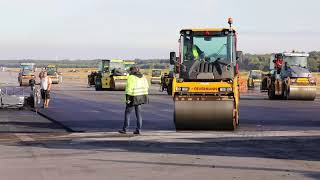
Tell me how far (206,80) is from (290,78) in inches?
736

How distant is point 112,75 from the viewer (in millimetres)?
49531

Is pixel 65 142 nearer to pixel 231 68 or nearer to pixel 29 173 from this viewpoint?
pixel 29 173

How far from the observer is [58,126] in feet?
62.9

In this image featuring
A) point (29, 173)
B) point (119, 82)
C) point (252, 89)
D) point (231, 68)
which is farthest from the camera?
point (252, 89)

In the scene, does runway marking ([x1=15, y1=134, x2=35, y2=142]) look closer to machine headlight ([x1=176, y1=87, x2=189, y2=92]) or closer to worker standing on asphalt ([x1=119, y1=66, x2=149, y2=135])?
worker standing on asphalt ([x1=119, y1=66, x2=149, y2=135])

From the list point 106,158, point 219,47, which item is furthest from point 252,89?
point 106,158

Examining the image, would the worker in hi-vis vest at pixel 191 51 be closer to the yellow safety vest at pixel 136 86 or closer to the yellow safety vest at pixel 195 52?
the yellow safety vest at pixel 195 52

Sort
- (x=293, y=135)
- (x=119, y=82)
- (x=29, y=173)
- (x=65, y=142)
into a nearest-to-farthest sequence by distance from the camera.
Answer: (x=29, y=173), (x=65, y=142), (x=293, y=135), (x=119, y=82)

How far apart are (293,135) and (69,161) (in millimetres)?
6705

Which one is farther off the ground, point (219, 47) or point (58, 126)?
point (219, 47)

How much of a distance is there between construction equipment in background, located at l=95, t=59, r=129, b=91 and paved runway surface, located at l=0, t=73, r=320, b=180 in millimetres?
28317

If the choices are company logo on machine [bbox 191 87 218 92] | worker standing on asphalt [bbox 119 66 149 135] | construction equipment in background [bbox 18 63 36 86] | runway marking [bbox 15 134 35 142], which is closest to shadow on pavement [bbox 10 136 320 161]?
runway marking [bbox 15 134 35 142]

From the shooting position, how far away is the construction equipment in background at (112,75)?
4916 centimetres

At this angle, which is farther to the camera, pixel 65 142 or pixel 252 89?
pixel 252 89
